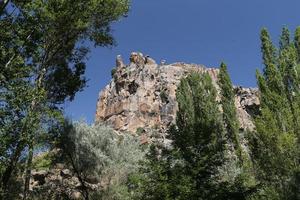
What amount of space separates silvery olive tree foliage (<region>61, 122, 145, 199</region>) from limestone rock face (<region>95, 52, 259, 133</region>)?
43.0m

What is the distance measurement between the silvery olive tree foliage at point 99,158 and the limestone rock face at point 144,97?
43008 millimetres

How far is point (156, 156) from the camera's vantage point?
1034cm

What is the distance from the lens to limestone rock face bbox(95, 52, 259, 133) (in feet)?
222

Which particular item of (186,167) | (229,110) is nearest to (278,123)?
(229,110)

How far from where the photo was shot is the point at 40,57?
15211 mm

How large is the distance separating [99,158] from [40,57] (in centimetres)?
721

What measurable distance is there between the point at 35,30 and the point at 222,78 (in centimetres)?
2476

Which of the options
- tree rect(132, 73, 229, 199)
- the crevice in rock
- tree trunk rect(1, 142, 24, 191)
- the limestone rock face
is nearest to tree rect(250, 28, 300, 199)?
tree rect(132, 73, 229, 199)

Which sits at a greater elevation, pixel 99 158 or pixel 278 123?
pixel 278 123

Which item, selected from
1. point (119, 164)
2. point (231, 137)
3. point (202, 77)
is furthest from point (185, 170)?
point (202, 77)

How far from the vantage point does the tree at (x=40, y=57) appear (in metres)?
11.5

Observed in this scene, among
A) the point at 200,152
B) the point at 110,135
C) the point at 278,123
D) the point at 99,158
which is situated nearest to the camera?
the point at 200,152

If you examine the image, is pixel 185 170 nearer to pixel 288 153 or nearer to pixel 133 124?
pixel 288 153

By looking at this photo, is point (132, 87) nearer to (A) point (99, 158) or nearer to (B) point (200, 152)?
(A) point (99, 158)
